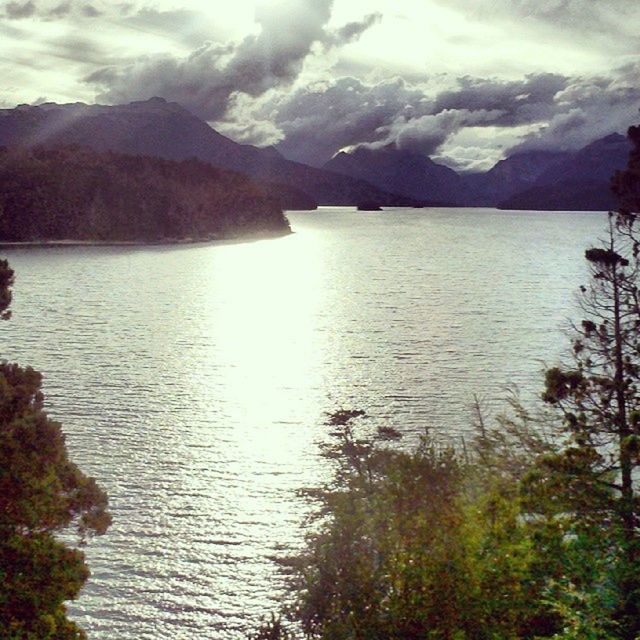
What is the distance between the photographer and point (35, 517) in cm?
1984

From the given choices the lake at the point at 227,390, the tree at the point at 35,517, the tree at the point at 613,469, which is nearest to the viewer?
the tree at the point at 613,469

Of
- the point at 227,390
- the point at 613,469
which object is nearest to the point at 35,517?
the point at 613,469

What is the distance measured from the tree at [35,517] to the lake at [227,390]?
25.0 feet

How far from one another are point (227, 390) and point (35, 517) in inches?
1734

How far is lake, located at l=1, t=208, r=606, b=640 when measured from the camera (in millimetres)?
31094

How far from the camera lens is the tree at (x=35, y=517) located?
1855 cm

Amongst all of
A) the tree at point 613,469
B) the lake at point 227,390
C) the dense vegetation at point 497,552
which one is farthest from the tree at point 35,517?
the tree at point 613,469

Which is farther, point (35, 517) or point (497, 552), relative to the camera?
point (497, 552)

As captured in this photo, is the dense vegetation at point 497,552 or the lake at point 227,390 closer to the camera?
the dense vegetation at point 497,552

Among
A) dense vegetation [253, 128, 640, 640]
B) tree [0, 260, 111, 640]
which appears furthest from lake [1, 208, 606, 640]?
tree [0, 260, 111, 640]

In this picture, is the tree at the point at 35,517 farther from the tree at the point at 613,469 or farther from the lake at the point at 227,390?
the tree at the point at 613,469

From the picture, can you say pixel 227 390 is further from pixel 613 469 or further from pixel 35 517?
pixel 613 469

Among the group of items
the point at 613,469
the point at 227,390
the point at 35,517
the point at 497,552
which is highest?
the point at 613,469

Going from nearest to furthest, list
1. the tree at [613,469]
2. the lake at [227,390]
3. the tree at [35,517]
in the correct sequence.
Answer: the tree at [613,469], the tree at [35,517], the lake at [227,390]
